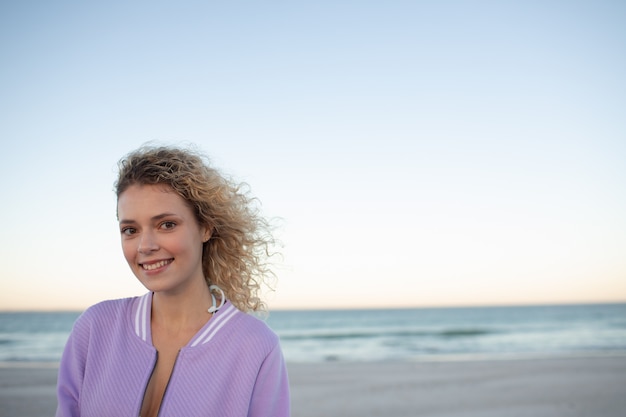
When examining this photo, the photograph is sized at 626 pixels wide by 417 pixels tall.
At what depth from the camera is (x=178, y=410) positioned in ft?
6.44

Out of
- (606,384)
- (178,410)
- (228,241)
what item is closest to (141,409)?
(178,410)

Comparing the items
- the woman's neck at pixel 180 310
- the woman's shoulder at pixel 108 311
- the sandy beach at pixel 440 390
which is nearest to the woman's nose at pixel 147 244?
the woman's neck at pixel 180 310

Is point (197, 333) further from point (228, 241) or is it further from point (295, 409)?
point (295, 409)

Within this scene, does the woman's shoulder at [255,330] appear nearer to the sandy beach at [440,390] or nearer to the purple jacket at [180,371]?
the purple jacket at [180,371]

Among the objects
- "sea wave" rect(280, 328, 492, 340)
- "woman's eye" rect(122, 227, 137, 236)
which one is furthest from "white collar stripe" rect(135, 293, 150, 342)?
"sea wave" rect(280, 328, 492, 340)

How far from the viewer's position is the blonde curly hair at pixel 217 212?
2.12 meters

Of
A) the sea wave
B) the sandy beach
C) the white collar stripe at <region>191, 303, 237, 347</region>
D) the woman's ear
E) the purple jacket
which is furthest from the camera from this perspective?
the sea wave

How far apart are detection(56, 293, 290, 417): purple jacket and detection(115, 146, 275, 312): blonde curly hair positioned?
1.12 feet

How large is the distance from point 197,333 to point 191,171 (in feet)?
2.15

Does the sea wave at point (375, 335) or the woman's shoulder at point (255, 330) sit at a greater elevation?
the woman's shoulder at point (255, 330)

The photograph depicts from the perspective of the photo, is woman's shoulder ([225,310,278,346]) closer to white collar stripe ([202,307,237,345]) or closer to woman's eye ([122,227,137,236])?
white collar stripe ([202,307,237,345])

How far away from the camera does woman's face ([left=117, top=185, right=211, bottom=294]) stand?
6.66 feet

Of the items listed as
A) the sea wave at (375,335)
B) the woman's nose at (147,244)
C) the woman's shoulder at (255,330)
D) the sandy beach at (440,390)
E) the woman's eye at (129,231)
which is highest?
the woman's eye at (129,231)

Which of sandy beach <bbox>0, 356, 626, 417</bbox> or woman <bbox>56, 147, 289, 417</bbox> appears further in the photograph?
sandy beach <bbox>0, 356, 626, 417</bbox>
